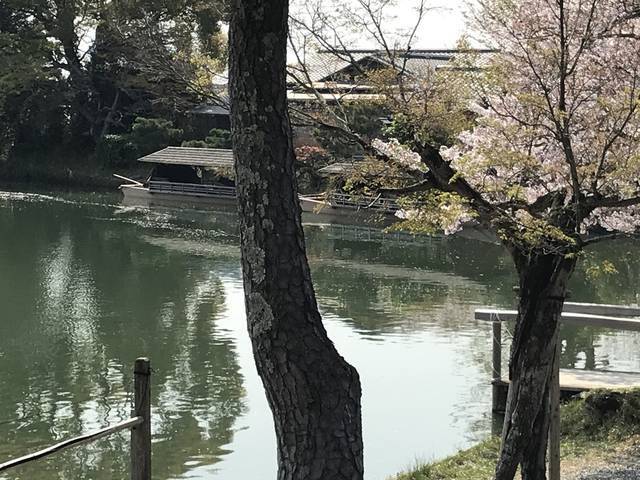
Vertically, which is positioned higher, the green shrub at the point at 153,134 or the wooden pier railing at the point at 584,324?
the green shrub at the point at 153,134

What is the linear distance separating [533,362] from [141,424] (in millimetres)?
1982

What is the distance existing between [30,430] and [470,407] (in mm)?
3763

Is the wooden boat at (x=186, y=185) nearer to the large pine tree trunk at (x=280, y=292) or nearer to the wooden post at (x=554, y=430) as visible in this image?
the wooden post at (x=554, y=430)

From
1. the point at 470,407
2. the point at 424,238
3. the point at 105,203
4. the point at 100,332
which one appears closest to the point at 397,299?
the point at 100,332

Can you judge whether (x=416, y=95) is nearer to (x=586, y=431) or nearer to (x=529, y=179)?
(x=529, y=179)

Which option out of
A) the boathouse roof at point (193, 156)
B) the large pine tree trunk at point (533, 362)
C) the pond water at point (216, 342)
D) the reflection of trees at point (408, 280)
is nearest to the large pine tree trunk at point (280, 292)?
the large pine tree trunk at point (533, 362)

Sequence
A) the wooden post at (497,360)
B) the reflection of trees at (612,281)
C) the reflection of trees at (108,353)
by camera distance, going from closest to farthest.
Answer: the wooden post at (497,360) < the reflection of trees at (108,353) < the reflection of trees at (612,281)

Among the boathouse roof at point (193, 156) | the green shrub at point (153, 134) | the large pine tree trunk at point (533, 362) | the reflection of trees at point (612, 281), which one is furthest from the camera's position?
the green shrub at point (153, 134)

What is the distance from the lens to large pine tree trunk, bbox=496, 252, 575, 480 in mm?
4250

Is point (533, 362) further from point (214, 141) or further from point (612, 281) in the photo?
point (214, 141)

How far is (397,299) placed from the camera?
47.1 feet

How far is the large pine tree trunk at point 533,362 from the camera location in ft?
13.9

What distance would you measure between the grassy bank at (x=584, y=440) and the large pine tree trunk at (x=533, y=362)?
0.76 meters

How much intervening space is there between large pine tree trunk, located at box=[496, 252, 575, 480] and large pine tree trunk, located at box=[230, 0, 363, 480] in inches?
72.5
